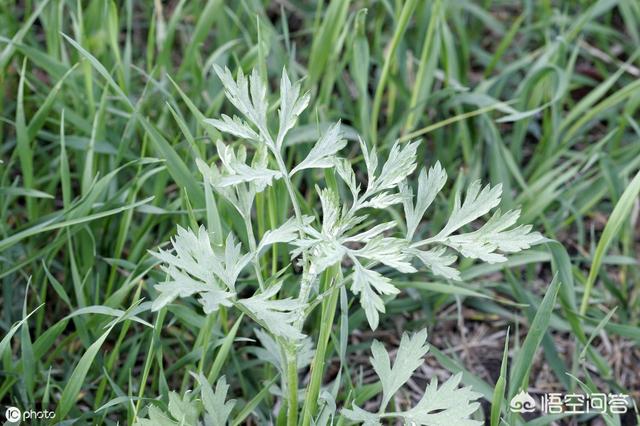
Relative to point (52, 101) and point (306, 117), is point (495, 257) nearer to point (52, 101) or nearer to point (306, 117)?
point (306, 117)

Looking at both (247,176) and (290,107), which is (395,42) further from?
(247,176)

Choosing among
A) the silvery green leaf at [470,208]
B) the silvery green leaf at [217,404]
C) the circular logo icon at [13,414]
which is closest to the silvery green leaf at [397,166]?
the silvery green leaf at [470,208]

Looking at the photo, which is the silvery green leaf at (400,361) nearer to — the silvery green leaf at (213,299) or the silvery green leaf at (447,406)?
the silvery green leaf at (447,406)

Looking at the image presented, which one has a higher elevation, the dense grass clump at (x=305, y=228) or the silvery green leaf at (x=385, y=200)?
the silvery green leaf at (x=385, y=200)

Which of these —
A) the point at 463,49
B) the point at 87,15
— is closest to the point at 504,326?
the point at 463,49

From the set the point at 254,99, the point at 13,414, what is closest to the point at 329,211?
the point at 254,99

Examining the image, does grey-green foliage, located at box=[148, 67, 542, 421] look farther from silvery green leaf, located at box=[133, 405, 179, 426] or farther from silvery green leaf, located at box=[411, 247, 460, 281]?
silvery green leaf, located at box=[133, 405, 179, 426]
